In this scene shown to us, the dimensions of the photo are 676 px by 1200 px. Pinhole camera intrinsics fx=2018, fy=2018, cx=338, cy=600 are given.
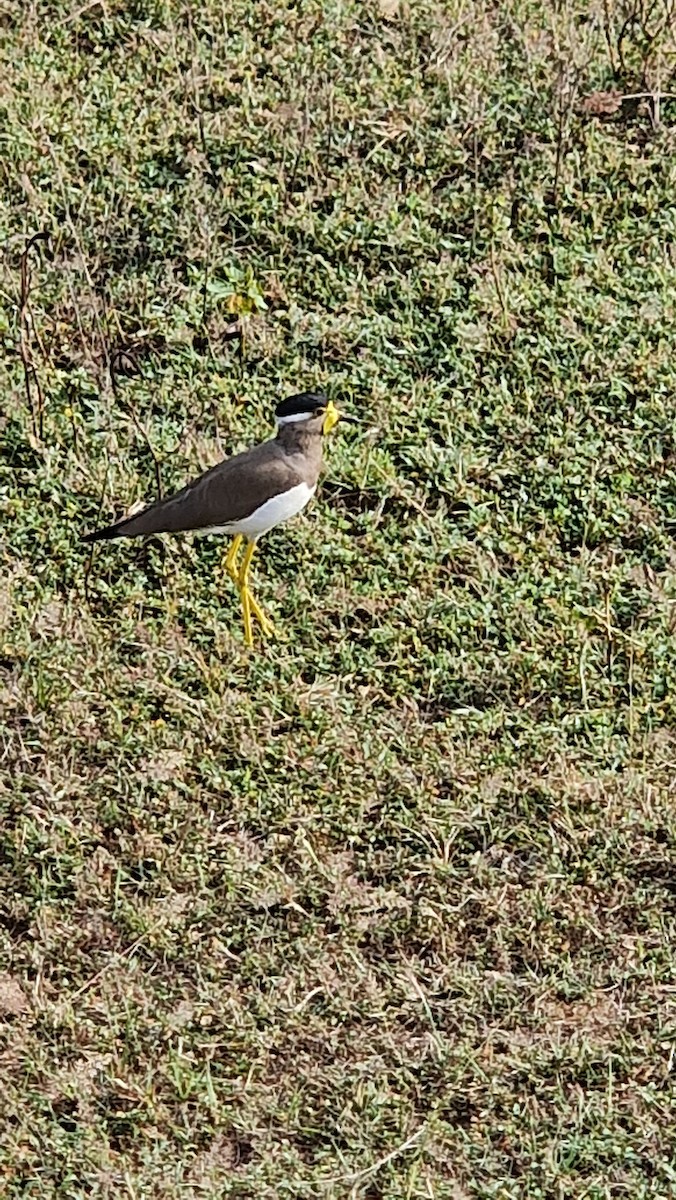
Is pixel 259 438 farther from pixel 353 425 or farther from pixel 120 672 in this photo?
pixel 120 672

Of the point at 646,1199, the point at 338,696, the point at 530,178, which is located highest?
the point at 530,178

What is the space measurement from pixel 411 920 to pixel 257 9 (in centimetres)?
513

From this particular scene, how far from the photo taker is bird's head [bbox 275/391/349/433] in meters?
7.16

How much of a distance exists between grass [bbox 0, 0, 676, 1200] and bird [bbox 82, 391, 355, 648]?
0.70 feet

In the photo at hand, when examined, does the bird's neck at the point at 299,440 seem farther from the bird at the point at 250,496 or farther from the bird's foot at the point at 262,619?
the bird's foot at the point at 262,619

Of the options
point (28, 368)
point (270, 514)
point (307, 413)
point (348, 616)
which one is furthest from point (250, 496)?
point (28, 368)

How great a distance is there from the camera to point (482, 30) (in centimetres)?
954

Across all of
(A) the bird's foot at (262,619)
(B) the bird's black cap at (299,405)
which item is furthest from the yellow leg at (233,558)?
(B) the bird's black cap at (299,405)

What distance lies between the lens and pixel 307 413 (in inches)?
282

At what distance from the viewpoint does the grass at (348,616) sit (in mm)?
5694

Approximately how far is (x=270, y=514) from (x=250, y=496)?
0.31ft

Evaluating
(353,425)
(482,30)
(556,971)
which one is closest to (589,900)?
(556,971)

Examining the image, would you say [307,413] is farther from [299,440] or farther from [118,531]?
[118,531]

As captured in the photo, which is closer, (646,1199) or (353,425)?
(646,1199)
